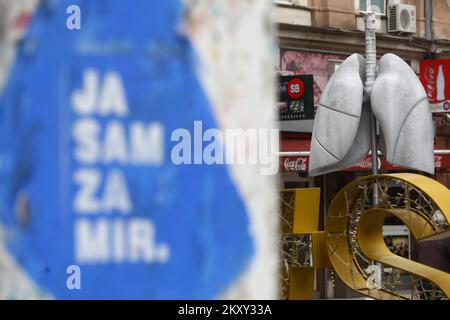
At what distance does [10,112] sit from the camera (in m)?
1.52

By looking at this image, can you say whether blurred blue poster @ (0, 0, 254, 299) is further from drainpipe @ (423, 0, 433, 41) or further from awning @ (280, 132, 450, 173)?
drainpipe @ (423, 0, 433, 41)

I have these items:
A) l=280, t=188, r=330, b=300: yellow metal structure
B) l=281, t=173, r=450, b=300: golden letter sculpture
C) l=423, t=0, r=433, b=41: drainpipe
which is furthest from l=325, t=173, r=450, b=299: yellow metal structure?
l=423, t=0, r=433, b=41: drainpipe

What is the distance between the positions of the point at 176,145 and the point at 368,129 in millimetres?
8508

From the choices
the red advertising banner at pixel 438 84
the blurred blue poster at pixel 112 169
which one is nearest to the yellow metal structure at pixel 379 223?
the blurred blue poster at pixel 112 169

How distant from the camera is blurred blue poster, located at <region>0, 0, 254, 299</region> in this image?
1503 millimetres

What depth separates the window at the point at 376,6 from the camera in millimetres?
21828

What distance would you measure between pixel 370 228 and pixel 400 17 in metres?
14.5

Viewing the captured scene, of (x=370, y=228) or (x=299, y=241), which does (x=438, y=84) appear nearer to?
(x=299, y=241)

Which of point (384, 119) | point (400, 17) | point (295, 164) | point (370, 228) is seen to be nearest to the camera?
point (370, 228)

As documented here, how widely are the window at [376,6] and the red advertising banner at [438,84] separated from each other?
1861 mm

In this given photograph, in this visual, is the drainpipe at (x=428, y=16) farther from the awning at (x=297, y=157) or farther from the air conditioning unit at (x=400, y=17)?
the awning at (x=297, y=157)

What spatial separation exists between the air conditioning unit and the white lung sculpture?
1254cm

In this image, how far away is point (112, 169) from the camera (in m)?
1.50

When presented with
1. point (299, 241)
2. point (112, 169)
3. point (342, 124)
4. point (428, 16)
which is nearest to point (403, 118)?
point (342, 124)
